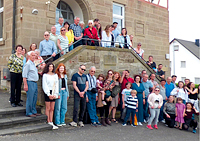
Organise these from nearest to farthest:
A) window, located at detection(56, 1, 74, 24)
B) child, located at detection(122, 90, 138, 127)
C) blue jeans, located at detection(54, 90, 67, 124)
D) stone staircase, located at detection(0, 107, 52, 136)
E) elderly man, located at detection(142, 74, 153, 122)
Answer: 1. stone staircase, located at detection(0, 107, 52, 136)
2. blue jeans, located at detection(54, 90, 67, 124)
3. child, located at detection(122, 90, 138, 127)
4. elderly man, located at detection(142, 74, 153, 122)
5. window, located at detection(56, 1, 74, 24)

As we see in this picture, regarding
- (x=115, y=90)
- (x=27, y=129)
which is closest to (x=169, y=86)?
(x=115, y=90)

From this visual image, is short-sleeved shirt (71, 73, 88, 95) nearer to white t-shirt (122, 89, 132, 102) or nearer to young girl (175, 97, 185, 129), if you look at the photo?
white t-shirt (122, 89, 132, 102)

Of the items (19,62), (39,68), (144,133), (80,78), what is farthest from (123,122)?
(19,62)

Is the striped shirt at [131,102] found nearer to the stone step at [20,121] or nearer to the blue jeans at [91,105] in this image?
the blue jeans at [91,105]

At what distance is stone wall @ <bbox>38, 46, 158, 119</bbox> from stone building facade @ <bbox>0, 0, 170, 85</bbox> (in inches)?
97.8

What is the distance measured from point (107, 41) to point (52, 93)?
3.14 meters

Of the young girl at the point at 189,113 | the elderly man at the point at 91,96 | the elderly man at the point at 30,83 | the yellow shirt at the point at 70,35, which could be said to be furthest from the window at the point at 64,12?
the young girl at the point at 189,113

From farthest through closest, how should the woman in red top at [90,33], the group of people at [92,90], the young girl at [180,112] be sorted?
the young girl at [180,112] → the woman in red top at [90,33] → the group of people at [92,90]

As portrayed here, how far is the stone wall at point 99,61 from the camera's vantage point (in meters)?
6.81

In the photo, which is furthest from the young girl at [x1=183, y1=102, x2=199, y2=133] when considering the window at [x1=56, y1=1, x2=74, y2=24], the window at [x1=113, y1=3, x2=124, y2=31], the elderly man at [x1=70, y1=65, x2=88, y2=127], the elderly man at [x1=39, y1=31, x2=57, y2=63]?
the window at [x1=56, y1=1, x2=74, y2=24]

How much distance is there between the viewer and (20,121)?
18.1ft

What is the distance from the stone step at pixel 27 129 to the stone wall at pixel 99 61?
28.9 inches

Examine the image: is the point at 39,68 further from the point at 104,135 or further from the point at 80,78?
the point at 104,135

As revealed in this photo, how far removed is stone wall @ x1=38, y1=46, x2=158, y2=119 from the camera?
6.81 m
